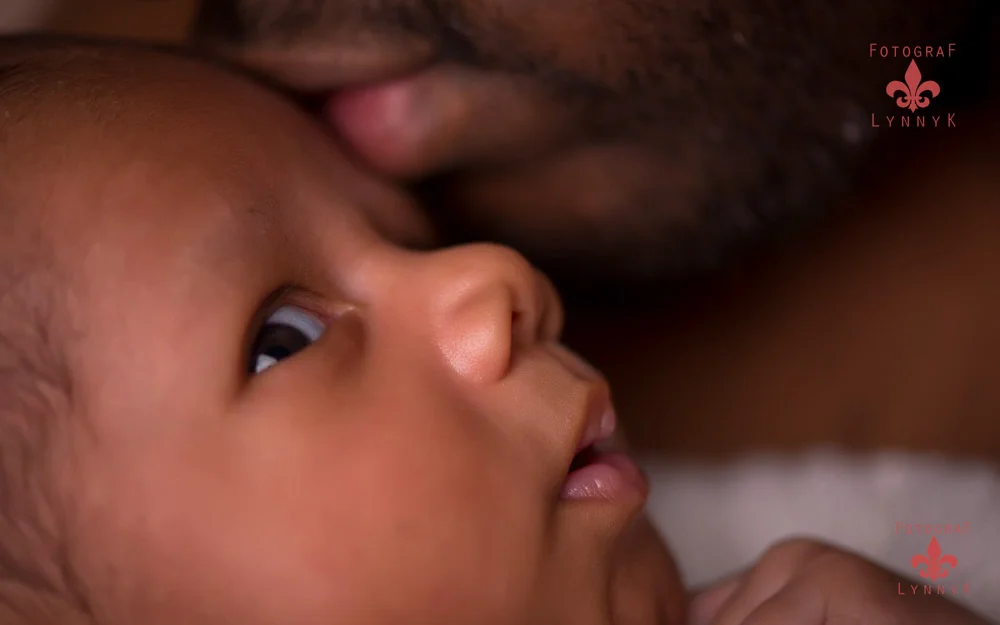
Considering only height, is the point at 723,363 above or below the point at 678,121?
below

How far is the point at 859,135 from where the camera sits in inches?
40.6

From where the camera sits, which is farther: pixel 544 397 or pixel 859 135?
pixel 859 135

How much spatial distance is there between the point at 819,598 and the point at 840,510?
1.13 ft

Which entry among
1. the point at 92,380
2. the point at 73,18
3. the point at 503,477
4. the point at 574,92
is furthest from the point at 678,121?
the point at 73,18

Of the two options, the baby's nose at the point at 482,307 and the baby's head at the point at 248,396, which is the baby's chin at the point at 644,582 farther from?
the baby's nose at the point at 482,307

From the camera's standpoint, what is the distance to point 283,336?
2.18ft

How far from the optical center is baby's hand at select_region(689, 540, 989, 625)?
2.38 feet

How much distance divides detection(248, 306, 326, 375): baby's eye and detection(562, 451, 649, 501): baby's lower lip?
217 millimetres

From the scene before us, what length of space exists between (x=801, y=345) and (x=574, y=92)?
483mm

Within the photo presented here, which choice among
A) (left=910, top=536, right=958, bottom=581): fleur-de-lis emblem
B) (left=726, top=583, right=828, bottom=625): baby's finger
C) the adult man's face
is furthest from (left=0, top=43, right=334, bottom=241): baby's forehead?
(left=910, top=536, right=958, bottom=581): fleur-de-lis emblem

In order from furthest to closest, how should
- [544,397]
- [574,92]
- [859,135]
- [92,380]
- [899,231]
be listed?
[899,231] < [859,135] < [574,92] < [544,397] < [92,380]

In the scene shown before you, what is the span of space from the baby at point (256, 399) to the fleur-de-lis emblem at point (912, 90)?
0.49 meters

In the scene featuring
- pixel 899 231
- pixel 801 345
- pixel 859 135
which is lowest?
pixel 801 345

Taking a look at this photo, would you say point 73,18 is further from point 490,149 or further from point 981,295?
point 981,295
